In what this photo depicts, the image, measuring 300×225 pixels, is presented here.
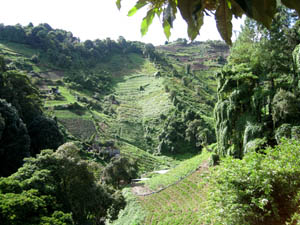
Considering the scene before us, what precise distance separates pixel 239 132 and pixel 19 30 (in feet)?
253

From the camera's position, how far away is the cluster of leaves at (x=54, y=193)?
9.12 metres

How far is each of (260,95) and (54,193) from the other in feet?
40.6

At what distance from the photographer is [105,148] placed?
3750 centimetres

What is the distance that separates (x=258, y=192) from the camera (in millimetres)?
6184

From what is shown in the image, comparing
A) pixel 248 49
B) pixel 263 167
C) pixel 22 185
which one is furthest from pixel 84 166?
pixel 248 49

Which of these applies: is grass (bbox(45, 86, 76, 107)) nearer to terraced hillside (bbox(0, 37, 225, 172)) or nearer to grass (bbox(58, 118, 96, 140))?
terraced hillside (bbox(0, 37, 225, 172))

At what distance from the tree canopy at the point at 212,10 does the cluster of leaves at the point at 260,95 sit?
1412cm

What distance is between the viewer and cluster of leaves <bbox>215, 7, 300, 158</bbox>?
543 inches

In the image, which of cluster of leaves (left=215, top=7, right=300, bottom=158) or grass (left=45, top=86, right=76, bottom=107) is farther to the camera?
grass (left=45, top=86, right=76, bottom=107)

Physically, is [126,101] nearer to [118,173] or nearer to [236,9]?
[118,173]

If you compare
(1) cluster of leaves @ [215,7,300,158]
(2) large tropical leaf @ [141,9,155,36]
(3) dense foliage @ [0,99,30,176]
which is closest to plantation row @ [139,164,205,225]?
(1) cluster of leaves @ [215,7,300,158]

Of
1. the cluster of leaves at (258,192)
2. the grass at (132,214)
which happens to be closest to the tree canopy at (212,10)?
the cluster of leaves at (258,192)

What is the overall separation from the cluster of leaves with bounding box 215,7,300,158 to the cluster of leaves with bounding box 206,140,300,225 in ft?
25.0

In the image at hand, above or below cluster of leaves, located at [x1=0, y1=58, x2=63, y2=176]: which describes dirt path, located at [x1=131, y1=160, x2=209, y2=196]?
below
